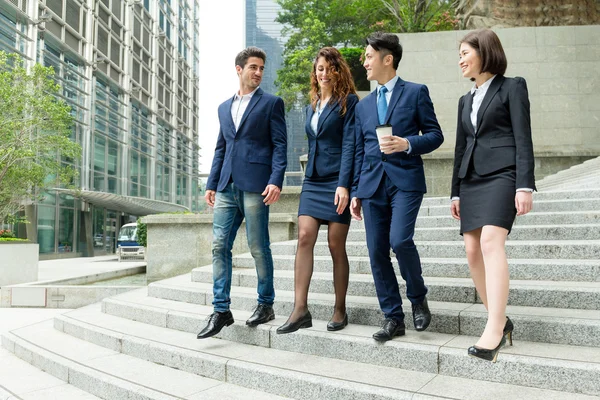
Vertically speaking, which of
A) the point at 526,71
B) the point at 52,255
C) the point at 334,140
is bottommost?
the point at 52,255

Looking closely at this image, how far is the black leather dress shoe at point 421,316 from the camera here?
3330mm

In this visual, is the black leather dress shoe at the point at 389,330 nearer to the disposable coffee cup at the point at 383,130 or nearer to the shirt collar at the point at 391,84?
the disposable coffee cup at the point at 383,130

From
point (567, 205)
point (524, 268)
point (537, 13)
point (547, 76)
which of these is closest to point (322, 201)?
point (524, 268)

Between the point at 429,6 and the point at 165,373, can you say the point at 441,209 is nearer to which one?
the point at 165,373

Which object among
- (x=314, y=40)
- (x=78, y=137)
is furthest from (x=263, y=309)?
(x=78, y=137)

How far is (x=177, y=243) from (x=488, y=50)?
280 inches

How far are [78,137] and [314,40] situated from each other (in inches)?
563

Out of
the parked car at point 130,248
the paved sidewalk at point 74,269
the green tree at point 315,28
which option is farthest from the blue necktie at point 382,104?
the parked car at point 130,248

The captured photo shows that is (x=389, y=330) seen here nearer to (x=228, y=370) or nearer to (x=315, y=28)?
(x=228, y=370)

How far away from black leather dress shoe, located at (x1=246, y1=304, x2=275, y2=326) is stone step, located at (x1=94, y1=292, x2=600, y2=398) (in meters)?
0.05

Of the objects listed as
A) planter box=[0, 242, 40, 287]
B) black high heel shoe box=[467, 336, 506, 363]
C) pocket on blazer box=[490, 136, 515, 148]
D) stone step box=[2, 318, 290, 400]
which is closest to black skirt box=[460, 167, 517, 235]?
pocket on blazer box=[490, 136, 515, 148]

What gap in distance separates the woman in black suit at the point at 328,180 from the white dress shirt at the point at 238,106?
605 mm

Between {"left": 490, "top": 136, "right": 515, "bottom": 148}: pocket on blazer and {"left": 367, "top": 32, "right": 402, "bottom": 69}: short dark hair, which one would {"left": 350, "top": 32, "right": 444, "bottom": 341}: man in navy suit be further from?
{"left": 490, "top": 136, "right": 515, "bottom": 148}: pocket on blazer

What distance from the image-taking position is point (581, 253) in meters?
4.42
